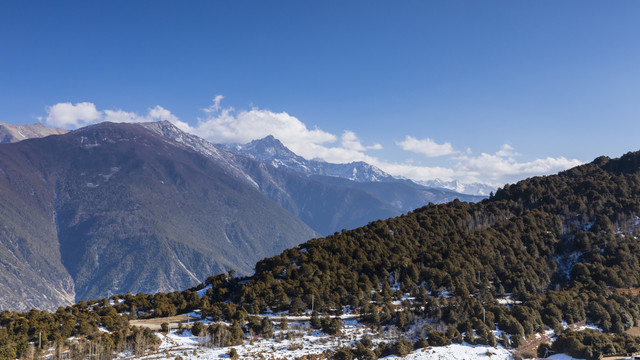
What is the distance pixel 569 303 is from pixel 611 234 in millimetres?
41972

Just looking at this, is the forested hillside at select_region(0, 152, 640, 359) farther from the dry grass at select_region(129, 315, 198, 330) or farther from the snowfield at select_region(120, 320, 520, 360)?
the dry grass at select_region(129, 315, 198, 330)

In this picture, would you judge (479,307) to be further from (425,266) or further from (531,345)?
(425,266)

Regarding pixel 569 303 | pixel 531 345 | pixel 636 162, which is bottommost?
pixel 531 345

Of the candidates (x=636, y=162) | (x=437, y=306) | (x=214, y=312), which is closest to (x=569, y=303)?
(x=437, y=306)

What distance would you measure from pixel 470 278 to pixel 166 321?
63198mm

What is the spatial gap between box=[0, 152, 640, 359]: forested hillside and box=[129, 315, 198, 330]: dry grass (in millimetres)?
3370

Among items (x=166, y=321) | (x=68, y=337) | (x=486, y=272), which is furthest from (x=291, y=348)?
(x=486, y=272)

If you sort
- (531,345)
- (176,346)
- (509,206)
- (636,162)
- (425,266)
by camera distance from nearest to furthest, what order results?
(176,346)
(531,345)
(425,266)
(509,206)
(636,162)

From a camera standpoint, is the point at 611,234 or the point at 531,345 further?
the point at 611,234

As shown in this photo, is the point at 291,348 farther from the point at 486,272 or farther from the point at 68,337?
the point at 486,272

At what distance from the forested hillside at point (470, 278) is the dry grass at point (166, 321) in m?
3.37

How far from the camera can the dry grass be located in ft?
229

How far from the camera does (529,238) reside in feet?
364

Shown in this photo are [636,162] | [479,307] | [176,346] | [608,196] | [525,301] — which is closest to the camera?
[176,346]
